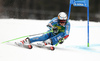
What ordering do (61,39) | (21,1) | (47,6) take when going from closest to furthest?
(61,39) < (21,1) < (47,6)

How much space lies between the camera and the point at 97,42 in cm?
847

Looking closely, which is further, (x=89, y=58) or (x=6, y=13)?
(x=6, y=13)

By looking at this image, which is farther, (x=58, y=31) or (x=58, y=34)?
(x=58, y=31)

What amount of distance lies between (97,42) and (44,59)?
12.5ft

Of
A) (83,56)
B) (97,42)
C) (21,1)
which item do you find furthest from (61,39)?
(21,1)

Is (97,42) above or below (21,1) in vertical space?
below

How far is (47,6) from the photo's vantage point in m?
29.8

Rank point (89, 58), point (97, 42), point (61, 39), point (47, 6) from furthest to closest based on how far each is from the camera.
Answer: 1. point (47, 6)
2. point (97, 42)
3. point (61, 39)
4. point (89, 58)

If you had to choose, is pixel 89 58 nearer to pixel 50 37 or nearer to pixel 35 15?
pixel 50 37

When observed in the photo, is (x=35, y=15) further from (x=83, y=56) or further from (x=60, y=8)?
(x=83, y=56)

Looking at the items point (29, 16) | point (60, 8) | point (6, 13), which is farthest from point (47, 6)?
point (6, 13)

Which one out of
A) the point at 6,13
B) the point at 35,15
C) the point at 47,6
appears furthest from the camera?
the point at 47,6

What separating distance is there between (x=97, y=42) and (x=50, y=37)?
2557mm

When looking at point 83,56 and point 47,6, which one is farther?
point 47,6
